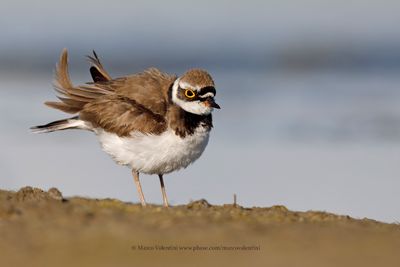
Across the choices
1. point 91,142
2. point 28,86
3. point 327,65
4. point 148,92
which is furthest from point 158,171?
point 327,65

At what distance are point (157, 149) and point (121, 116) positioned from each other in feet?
2.20

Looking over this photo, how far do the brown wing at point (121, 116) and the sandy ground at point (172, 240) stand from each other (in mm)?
1815

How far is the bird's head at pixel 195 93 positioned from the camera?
964 cm

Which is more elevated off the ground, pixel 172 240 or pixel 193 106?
pixel 193 106

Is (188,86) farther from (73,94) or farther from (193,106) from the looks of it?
(73,94)

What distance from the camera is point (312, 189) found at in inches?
506

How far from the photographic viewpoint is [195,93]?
9711 millimetres

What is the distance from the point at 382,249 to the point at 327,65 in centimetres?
2504

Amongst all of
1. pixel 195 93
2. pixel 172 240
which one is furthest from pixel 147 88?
pixel 172 240

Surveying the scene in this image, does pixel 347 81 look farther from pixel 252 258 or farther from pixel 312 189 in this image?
pixel 252 258

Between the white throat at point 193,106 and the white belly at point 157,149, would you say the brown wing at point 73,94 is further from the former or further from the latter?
the white throat at point 193,106

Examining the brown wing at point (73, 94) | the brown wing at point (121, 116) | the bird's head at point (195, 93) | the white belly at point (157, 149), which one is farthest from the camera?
the brown wing at point (73, 94)

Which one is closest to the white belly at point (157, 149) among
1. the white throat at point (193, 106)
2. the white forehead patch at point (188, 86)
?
the white throat at point (193, 106)

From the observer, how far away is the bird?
9352mm
